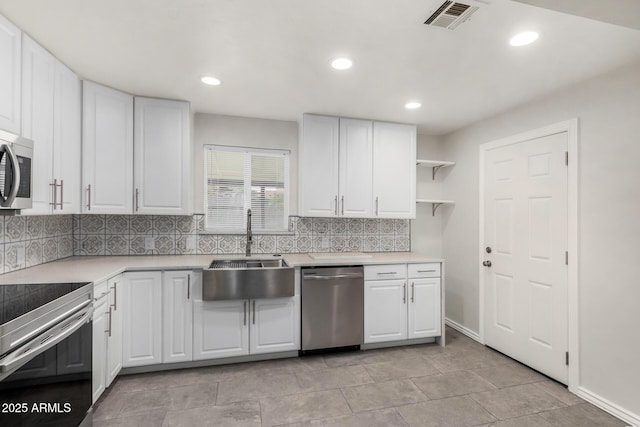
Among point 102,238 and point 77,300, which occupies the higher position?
point 102,238

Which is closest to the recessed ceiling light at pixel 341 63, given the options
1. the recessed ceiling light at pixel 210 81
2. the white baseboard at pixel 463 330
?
the recessed ceiling light at pixel 210 81

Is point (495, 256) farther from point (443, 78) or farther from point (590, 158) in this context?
point (443, 78)

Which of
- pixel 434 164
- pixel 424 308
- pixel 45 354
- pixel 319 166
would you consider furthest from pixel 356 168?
pixel 45 354

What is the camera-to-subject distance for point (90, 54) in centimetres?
208

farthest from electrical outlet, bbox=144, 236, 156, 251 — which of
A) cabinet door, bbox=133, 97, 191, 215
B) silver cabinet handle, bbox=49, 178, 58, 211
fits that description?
silver cabinet handle, bbox=49, 178, 58, 211

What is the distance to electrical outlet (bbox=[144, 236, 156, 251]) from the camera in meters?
3.12

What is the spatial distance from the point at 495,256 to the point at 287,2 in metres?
2.93

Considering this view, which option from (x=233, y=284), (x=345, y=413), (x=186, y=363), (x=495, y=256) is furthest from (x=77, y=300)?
(x=495, y=256)

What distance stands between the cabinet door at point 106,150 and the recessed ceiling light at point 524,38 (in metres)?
2.97

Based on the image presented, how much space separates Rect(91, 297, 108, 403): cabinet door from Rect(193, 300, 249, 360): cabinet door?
0.66 metres

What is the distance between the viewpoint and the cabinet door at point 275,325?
9.11 feet

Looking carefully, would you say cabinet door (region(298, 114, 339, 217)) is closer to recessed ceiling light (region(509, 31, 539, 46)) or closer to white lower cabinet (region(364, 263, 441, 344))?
white lower cabinet (region(364, 263, 441, 344))

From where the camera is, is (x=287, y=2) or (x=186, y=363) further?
(x=186, y=363)

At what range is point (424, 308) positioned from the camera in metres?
3.21
